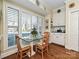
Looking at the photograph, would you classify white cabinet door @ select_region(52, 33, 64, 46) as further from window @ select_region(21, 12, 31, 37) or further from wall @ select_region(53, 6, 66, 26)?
window @ select_region(21, 12, 31, 37)

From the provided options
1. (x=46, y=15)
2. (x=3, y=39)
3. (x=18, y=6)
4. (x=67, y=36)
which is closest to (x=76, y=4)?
(x=67, y=36)

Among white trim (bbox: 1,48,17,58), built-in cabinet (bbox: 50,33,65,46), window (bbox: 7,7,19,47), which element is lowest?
white trim (bbox: 1,48,17,58)

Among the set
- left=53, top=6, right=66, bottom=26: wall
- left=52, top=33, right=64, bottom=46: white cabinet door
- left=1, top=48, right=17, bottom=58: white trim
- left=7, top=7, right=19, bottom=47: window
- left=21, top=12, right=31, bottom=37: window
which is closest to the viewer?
left=1, top=48, right=17, bottom=58: white trim

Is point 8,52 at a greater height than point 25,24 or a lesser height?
lesser

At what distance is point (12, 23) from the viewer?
140 inches

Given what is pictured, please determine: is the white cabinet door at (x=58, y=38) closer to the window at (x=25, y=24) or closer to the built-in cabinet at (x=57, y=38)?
the built-in cabinet at (x=57, y=38)

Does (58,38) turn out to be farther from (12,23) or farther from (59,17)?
(12,23)

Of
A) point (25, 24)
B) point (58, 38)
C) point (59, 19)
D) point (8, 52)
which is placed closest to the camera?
point (8, 52)

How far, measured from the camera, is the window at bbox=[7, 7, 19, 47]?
11.1ft

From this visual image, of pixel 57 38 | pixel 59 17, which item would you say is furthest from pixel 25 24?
pixel 59 17

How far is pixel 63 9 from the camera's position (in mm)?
5152

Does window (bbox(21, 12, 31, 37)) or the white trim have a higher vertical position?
window (bbox(21, 12, 31, 37))

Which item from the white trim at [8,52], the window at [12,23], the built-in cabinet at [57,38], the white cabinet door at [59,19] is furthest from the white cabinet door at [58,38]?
the white trim at [8,52]

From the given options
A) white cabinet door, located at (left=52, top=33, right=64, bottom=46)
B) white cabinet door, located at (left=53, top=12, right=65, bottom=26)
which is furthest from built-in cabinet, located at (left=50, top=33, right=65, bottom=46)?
white cabinet door, located at (left=53, top=12, right=65, bottom=26)
